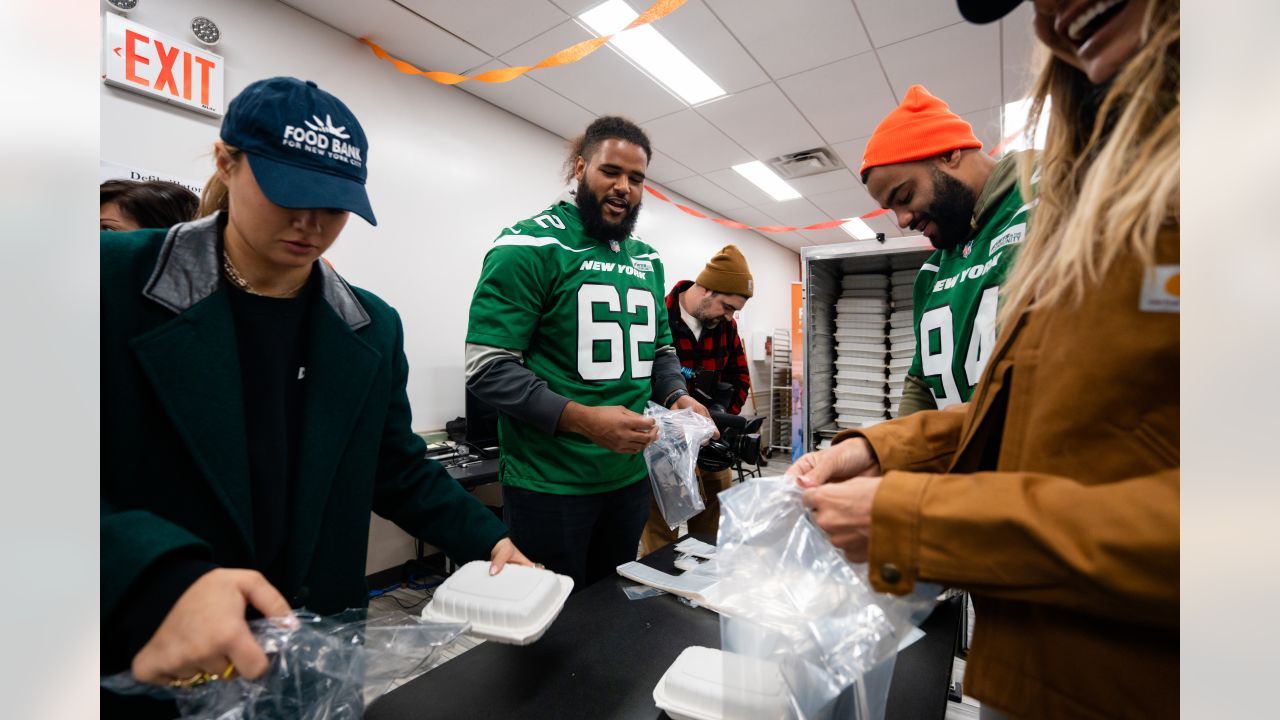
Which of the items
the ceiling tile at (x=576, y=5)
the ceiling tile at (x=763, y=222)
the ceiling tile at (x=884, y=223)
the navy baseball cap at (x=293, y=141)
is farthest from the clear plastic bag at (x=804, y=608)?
the ceiling tile at (x=884, y=223)

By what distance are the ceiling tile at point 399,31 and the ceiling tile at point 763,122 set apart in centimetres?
170

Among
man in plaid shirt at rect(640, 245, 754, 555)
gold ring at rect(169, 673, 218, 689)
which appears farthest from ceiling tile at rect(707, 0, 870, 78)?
gold ring at rect(169, 673, 218, 689)

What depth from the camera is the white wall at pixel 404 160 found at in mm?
2439

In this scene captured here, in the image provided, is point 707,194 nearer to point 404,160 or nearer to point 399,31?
point 404,160

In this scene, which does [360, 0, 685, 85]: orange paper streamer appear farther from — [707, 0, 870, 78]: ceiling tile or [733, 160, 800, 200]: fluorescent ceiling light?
[733, 160, 800, 200]: fluorescent ceiling light

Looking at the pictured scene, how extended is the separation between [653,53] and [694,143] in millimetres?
1352

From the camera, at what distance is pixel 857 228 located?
7.38 meters

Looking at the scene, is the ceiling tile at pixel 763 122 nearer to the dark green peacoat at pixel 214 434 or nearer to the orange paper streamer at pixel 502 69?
the orange paper streamer at pixel 502 69

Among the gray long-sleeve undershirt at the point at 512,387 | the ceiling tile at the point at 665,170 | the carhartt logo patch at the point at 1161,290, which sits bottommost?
the gray long-sleeve undershirt at the point at 512,387

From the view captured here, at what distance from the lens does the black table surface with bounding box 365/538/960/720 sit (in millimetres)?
776

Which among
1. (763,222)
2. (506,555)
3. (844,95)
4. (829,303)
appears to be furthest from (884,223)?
(506,555)

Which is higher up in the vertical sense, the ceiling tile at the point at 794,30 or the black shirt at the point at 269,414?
the ceiling tile at the point at 794,30

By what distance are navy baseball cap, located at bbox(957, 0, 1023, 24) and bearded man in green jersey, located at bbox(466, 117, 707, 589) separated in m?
1.09
